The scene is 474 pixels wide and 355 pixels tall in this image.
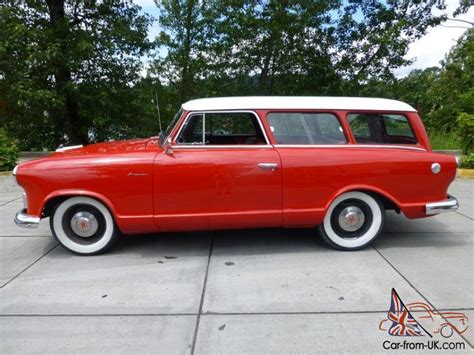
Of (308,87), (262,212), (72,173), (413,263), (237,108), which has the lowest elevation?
(413,263)

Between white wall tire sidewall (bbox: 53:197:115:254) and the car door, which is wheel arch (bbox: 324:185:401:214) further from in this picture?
white wall tire sidewall (bbox: 53:197:115:254)

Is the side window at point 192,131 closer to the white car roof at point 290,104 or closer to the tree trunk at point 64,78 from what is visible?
the white car roof at point 290,104

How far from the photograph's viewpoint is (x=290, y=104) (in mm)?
4133

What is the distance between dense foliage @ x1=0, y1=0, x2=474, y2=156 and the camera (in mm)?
9359

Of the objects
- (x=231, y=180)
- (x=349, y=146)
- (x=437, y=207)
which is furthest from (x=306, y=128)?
(x=437, y=207)

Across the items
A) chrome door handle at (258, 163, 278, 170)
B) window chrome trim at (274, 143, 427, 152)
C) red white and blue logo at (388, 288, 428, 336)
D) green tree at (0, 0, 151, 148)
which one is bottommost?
red white and blue logo at (388, 288, 428, 336)

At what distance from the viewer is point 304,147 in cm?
404

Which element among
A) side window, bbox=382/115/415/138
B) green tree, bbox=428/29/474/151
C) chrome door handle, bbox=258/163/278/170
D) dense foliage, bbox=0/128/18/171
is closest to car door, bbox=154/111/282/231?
chrome door handle, bbox=258/163/278/170

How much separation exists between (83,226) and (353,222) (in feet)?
9.46

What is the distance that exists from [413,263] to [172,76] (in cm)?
834

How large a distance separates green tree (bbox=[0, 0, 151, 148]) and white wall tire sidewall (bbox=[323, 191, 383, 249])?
23.1ft

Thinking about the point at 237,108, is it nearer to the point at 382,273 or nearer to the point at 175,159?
the point at 175,159

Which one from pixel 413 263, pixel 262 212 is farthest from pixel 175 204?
pixel 413 263

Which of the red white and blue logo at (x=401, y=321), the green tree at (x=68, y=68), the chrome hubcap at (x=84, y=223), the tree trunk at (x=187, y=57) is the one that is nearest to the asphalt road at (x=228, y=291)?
the red white and blue logo at (x=401, y=321)
